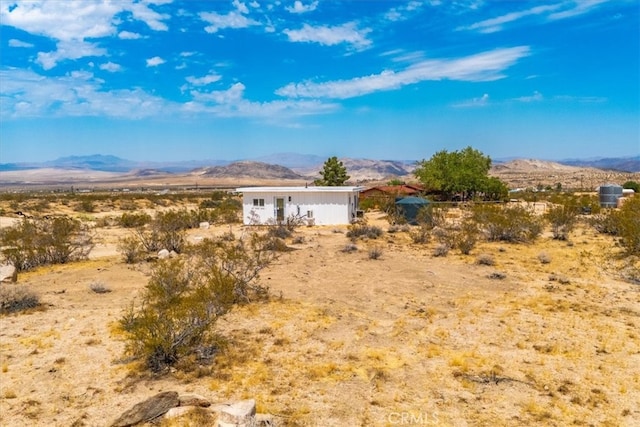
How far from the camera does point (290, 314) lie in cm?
1266

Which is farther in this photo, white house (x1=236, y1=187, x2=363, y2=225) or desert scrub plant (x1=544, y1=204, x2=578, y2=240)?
white house (x1=236, y1=187, x2=363, y2=225)

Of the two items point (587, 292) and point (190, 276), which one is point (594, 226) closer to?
point (587, 292)

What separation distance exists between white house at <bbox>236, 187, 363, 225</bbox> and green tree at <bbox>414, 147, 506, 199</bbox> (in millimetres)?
18762

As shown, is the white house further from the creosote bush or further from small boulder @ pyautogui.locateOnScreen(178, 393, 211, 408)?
small boulder @ pyautogui.locateOnScreen(178, 393, 211, 408)

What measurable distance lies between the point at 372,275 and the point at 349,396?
28.8 feet

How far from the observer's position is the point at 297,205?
1246 inches

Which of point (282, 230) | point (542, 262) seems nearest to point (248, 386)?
point (542, 262)

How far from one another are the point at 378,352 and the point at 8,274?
13044 mm

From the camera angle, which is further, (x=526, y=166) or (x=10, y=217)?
(x=526, y=166)

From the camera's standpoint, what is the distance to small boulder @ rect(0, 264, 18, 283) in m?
16.0

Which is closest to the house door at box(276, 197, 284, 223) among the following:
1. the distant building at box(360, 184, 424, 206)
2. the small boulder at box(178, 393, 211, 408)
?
the distant building at box(360, 184, 424, 206)

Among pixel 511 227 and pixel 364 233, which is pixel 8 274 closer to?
pixel 364 233

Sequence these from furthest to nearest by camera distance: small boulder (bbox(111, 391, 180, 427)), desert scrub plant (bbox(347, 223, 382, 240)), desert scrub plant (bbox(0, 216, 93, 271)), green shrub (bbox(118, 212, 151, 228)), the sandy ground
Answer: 1. green shrub (bbox(118, 212, 151, 228))
2. desert scrub plant (bbox(347, 223, 382, 240))
3. desert scrub plant (bbox(0, 216, 93, 271))
4. the sandy ground
5. small boulder (bbox(111, 391, 180, 427))

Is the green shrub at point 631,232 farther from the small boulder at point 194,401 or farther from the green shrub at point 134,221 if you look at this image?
the green shrub at point 134,221
